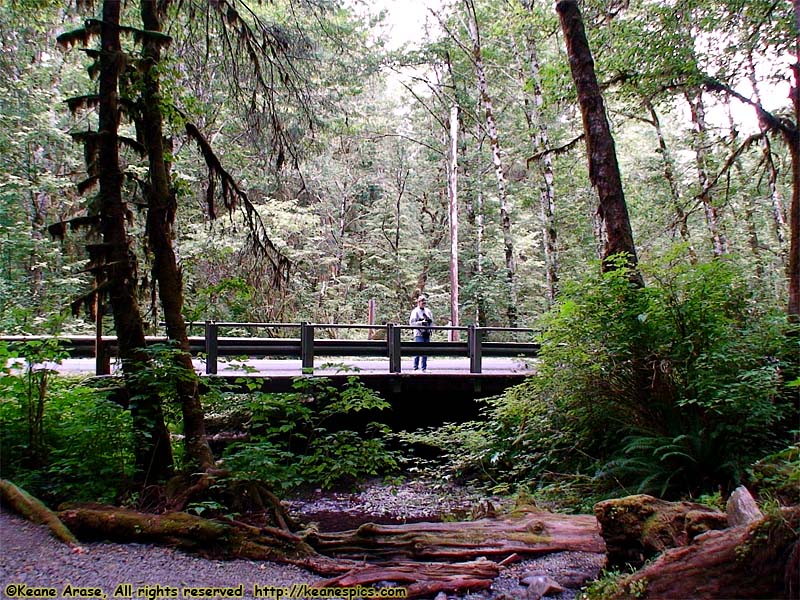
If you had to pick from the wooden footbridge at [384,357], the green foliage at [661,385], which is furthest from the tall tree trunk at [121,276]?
the green foliage at [661,385]

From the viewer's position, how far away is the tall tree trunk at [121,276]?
5.57 m

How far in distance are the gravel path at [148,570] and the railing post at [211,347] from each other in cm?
521

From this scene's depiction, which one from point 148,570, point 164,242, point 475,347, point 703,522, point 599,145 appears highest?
point 599,145

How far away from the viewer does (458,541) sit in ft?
16.8

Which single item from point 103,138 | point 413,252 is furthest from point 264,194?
point 103,138

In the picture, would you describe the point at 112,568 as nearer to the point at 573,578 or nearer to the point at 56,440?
the point at 56,440

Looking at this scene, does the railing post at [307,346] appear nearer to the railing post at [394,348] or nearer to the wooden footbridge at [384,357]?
the wooden footbridge at [384,357]

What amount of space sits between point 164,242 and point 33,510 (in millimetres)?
3005

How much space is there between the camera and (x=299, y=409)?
5793mm

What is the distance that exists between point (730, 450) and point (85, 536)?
21.1 ft

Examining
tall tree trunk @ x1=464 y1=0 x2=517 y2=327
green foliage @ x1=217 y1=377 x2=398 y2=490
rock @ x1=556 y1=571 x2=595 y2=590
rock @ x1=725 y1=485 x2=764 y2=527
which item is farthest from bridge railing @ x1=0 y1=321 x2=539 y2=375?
tall tree trunk @ x1=464 y1=0 x2=517 y2=327

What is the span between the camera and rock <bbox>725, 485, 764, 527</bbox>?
3410 millimetres

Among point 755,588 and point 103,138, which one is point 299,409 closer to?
point 103,138

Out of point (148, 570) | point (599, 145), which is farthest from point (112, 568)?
point (599, 145)
